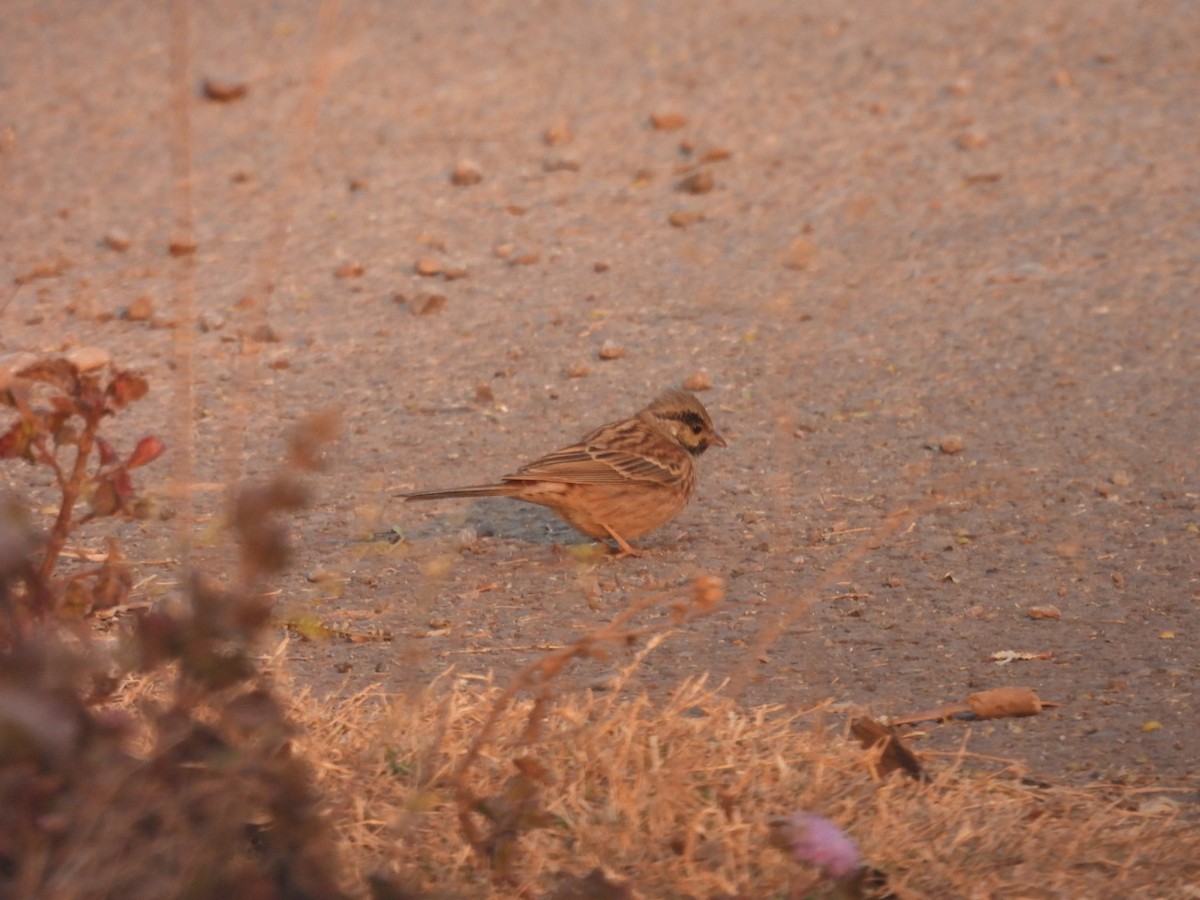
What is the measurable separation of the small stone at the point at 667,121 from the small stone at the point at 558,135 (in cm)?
45

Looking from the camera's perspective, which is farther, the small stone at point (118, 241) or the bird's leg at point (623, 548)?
the small stone at point (118, 241)

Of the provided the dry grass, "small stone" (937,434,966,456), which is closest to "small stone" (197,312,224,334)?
"small stone" (937,434,966,456)

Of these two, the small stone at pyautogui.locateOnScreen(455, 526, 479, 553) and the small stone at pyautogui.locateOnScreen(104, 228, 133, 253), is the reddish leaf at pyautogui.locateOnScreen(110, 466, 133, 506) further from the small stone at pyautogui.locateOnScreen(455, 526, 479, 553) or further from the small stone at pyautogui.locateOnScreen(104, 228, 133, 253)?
the small stone at pyautogui.locateOnScreen(104, 228, 133, 253)

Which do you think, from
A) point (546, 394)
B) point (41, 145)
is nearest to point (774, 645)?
point (546, 394)

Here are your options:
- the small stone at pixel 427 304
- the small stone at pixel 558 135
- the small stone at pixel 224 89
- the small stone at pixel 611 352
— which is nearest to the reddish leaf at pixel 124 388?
the small stone at pixel 611 352

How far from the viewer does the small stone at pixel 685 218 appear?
8.74m

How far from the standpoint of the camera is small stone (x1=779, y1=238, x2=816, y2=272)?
8227mm

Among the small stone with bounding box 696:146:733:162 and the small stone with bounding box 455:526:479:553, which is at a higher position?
the small stone with bounding box 696:146:733:162

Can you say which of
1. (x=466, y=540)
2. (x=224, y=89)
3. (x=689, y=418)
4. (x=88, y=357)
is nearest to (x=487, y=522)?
(x=466, y=540)

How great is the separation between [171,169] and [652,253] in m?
2.80

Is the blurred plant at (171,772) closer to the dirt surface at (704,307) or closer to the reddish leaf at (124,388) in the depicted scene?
the reddish leaf at (124,388)

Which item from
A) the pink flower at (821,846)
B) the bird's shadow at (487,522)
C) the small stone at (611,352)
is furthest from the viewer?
the small stone at (611,352)

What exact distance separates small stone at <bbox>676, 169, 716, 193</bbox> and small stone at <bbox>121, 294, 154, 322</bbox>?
271cm

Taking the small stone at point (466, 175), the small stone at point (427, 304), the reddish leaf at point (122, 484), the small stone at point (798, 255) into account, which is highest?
the reddish leaf at point (122, 484)
